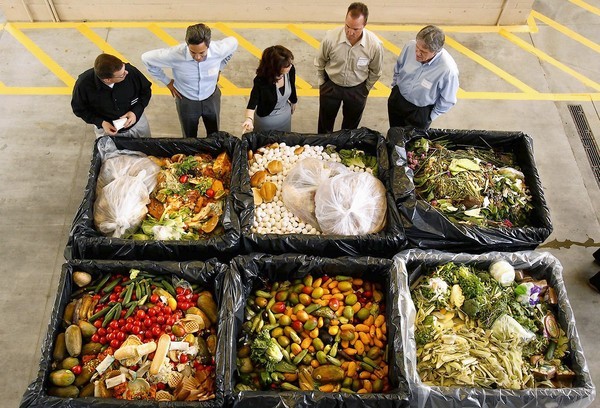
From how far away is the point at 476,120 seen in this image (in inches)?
231

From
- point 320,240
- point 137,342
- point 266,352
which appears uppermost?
point 320,240

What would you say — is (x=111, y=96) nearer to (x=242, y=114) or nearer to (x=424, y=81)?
(x=242, y=114)

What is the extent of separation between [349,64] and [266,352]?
2.59 m

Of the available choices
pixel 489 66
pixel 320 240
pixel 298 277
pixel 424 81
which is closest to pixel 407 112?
pixel 424 81

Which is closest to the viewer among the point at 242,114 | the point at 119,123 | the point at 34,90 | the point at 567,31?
the point at 119,123

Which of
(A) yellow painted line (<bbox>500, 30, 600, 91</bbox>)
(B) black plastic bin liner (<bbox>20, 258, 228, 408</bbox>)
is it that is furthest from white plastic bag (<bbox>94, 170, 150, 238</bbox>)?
(A) yellow painted line (<bbox>500, 30, 600, 91</bbox>)

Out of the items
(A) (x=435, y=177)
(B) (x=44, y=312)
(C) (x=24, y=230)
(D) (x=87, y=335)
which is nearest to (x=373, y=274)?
(A) (x=435, y=177)

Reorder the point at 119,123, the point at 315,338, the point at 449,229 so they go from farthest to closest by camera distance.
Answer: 1. the point at 119,123
2. the point at 449,229
3. the point at 315,338

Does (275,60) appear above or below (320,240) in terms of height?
above

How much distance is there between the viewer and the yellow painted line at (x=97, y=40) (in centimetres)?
629

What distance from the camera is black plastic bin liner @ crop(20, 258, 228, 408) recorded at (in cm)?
308

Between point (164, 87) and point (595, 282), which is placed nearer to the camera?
point (595, 282)

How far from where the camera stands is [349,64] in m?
4.46

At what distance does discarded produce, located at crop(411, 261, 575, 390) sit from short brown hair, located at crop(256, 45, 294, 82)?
2.00 metres
